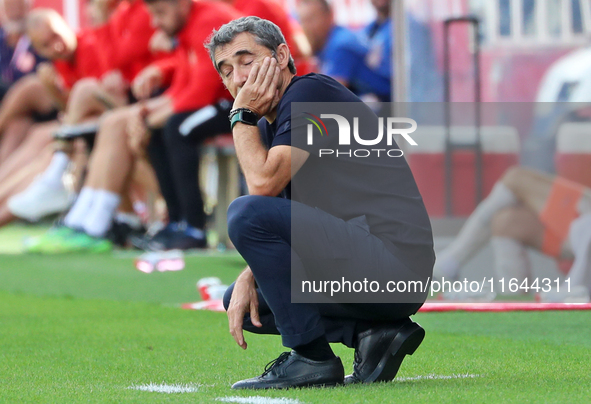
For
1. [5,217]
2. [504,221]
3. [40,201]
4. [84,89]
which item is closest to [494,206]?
[504,221]

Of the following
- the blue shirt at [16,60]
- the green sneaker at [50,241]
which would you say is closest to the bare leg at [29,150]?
the blue shirt at [16,60]

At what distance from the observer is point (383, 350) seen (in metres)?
2.70

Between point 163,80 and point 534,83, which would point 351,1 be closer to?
point 163,80

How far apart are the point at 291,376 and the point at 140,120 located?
17.6 ft

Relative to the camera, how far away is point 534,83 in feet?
19.0

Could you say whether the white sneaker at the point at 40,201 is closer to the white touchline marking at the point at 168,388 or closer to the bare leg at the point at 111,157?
the bare leg at the point at 111,157

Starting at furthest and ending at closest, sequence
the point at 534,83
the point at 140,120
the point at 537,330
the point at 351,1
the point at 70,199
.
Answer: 1. the point at 351,1
2. the point at 70,199
3. the point at 140,120
4. the point at 534,83
5. the point at 537,330

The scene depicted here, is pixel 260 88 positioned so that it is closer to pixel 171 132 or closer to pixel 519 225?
pixel 519 225

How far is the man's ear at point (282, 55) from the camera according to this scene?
2.75 meters

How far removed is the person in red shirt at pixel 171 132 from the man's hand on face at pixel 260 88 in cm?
449

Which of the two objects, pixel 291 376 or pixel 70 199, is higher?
pixel 291 376

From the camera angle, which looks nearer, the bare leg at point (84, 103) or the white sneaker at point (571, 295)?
the white sneaker at point (571, 295)

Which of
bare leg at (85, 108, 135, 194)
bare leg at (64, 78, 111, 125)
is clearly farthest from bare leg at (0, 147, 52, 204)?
bare leg at (85, 108, 135, 194)

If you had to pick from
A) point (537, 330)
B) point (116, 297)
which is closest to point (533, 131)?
point (537, 330)
